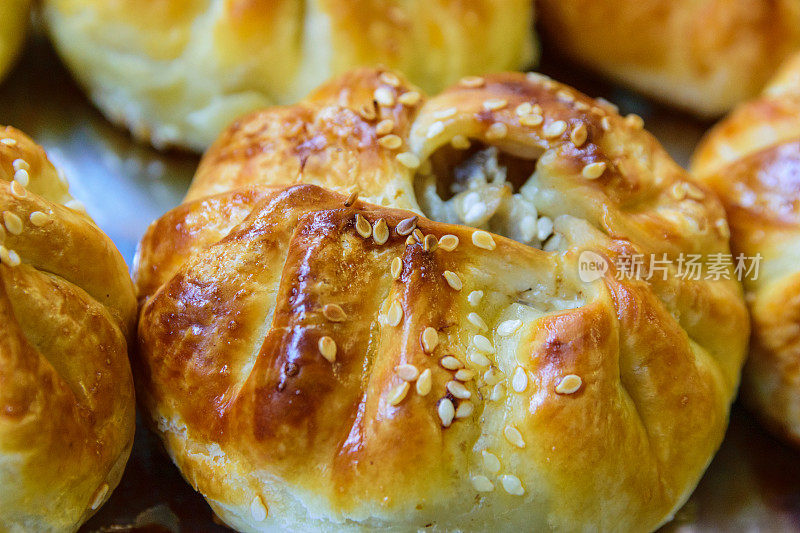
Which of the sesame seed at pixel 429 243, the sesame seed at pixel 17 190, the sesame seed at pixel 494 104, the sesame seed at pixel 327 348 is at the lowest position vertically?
the sesame seed at pixel 327 348

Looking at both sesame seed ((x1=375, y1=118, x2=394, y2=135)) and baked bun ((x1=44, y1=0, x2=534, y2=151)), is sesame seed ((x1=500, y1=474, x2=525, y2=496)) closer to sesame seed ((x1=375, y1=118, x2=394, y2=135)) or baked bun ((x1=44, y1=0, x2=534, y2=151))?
sesame seed ((x1=375, y1=118, x2=394, y2=135))

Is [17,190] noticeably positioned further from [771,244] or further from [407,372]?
[771,244]

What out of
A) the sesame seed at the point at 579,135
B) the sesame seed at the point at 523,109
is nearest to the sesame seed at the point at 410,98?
the sesame seed at the point at 523,109

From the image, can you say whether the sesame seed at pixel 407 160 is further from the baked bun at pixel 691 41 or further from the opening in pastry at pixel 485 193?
the baked bun at pixel 691 41

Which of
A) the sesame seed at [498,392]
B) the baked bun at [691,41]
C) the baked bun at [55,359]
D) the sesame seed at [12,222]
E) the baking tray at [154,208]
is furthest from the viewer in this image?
the baked bun at [691,41]

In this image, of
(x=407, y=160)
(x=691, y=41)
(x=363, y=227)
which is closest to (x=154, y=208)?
(x=407, y=160)

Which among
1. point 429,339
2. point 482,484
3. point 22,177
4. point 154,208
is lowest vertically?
point 154,208
